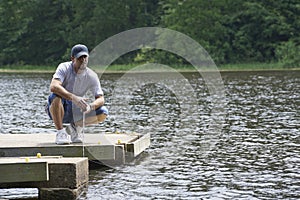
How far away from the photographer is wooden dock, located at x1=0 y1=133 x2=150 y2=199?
27.6 ft

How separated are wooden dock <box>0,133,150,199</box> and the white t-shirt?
76cm

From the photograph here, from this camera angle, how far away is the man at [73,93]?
385 inches

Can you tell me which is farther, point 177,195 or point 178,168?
point 178,168

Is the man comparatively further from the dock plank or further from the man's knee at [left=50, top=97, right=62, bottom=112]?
the dock plank

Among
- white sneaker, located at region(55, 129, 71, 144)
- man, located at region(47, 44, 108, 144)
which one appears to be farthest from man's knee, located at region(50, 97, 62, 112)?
white sneaker, located at region(55, 129, 71, 144)

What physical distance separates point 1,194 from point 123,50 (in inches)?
2306

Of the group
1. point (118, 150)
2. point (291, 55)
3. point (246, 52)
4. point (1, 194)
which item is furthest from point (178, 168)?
point (246, 52)

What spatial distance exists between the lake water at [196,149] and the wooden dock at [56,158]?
0.25m

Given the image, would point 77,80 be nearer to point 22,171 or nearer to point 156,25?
point 22,171

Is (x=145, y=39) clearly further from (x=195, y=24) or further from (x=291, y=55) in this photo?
(x=291, y=55)

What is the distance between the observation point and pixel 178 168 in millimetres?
10820

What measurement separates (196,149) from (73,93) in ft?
11.4

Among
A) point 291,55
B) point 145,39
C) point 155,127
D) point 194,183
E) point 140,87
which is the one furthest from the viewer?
point 145,39

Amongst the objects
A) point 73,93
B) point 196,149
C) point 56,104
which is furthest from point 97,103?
point 196,149
